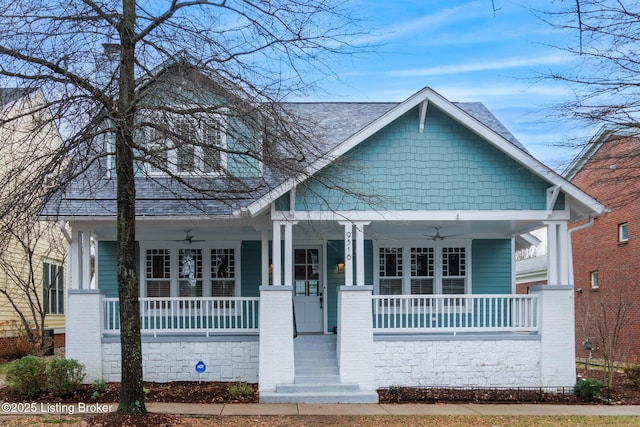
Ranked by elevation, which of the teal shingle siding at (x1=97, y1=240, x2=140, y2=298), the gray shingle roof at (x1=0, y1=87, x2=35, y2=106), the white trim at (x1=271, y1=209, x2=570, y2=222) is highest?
the gray shingle roof at (x1=0, y1=87, x2=35, y2=106)

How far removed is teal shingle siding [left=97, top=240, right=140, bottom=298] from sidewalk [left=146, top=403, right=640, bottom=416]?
525 cm

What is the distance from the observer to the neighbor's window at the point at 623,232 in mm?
22531

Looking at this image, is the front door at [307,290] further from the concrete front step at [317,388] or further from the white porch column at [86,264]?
the white porch column at [86,264]

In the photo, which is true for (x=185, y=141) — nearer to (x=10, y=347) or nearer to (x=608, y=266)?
(x=10, y=347)

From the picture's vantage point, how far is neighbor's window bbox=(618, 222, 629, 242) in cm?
2253

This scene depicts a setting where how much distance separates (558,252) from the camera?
14.3m

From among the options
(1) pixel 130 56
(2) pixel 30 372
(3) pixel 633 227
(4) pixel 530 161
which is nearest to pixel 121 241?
(1) pixel 130 56

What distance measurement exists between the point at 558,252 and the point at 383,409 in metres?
5.03

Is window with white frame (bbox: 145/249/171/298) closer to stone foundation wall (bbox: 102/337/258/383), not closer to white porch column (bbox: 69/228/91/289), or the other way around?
white porch column (bbox: 69/228/91/289)

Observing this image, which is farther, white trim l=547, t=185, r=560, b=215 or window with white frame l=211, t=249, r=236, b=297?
window with white frame l=211, t=249, r=236, b=297

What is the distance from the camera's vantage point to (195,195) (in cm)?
1448

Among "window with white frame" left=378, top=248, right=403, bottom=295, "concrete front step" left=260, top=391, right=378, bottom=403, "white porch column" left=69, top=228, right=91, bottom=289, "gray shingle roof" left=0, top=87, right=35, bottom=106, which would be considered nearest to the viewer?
"gray shingle roof" left=0, top=87, right=35, bottom=106

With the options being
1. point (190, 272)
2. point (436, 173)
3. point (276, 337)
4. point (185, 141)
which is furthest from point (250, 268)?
point (185, 141)

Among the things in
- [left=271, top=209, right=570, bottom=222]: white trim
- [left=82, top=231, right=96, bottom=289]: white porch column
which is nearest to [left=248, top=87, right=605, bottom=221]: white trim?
[left=271, top=209, right=570, bottom=222]: white trim
